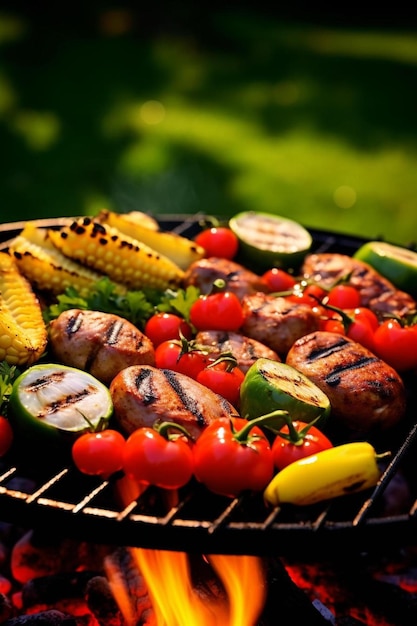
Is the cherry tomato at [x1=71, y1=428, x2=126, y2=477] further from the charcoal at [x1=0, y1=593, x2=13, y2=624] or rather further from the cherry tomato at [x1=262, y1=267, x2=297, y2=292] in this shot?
the cherry tomato at [x1=262, y1=267, x2=297, y2=292]

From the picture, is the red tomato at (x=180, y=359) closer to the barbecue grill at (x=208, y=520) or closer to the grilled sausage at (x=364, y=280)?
the barbecue grill at (x=208, y=520)

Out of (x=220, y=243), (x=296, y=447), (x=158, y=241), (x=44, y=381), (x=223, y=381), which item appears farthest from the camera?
(x=220, y=243)

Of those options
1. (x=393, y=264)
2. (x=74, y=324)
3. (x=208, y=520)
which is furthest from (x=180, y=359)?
(x=393, y=264)

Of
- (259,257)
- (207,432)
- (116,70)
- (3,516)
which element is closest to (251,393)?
(207,432)

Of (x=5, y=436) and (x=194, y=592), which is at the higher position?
(x=5, y=436)

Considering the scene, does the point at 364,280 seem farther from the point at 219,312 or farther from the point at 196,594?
the point at 196,594

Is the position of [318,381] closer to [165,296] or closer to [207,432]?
[207,432]

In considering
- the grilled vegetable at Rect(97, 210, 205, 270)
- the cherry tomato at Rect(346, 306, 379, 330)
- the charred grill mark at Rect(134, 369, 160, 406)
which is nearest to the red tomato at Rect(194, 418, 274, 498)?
the charred grill mark at Rect(134, 369, 160, 406)
